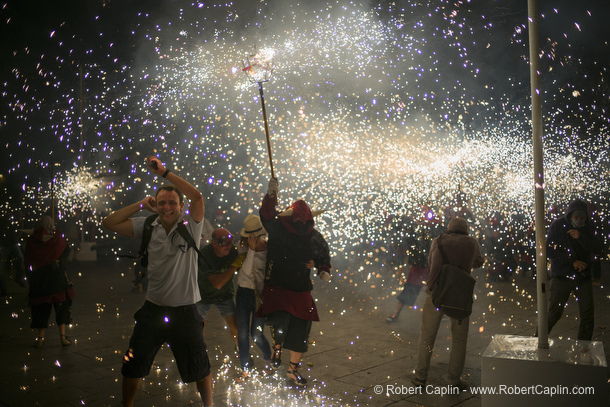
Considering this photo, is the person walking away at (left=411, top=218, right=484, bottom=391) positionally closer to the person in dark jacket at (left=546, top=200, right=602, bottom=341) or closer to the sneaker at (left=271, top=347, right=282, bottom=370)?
the person in dark jacket at (left=546, top=200, right=602, bottom=341)

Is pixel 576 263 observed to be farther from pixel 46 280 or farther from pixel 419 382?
pixel 46 280

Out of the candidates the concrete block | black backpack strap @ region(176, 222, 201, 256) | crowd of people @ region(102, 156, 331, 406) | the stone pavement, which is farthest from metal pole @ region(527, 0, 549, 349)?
black backpack strap @ region(176, 222, 201, 256)

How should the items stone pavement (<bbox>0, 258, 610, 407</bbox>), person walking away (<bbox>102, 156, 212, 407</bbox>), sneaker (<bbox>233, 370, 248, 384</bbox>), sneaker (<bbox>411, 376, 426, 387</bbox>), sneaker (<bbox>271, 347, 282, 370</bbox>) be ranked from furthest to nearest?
sneaker (<bbox>271, 347, 282, 370</bbox>) < sneaker (<bbox>233, 370, 248, 384</bbox>) < sneaker (<bbox>411, 376, 426, 387</bbox>) < stone pavement (<bbox>0, 258, 610, 407</bbox>) < person walking away (<bbox>102, 156, 212, 407</bbox>)

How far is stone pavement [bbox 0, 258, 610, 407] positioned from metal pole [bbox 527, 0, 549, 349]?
119 cm

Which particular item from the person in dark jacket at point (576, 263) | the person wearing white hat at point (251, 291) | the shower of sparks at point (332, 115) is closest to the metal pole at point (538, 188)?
the person in dark jacket at point (576, 263)

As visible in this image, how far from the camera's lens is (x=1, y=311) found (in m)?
8.41

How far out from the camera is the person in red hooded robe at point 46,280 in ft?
19.5

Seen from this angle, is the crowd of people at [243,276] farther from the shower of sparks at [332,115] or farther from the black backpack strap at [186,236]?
the shower of sparks at [332,115]

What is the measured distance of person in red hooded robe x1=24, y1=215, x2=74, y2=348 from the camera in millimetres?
5934

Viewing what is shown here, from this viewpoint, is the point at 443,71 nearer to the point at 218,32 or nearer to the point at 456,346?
the point at 218,32

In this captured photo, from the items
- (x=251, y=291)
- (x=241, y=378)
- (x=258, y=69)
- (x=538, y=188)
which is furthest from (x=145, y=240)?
(x=538, y=188)

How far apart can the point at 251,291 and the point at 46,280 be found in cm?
282

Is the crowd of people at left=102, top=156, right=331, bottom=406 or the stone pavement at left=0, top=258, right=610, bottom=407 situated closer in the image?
the crowd of people at left=102, top=156, right=331, bottom=406

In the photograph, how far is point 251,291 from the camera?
16.0ft
